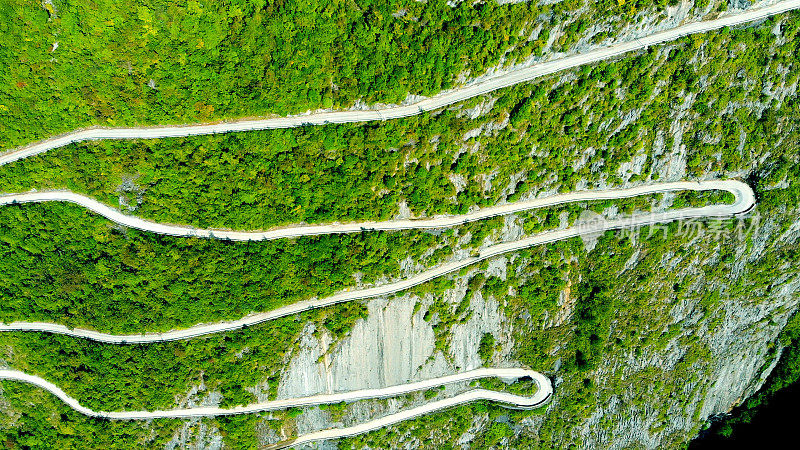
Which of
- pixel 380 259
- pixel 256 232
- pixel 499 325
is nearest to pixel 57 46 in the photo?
pixel 256 232

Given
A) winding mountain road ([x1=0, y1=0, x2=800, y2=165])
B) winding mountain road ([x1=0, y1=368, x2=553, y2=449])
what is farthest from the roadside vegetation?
winding mountain road ([x1=0, y1=368, x2=553, y2=449])

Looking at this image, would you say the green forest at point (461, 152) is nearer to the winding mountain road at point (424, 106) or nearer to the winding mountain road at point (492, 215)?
the winding mountain road at point (424, 106)

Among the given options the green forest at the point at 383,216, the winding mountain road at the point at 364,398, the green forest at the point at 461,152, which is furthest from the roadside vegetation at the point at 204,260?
the winding mountain road at the point at 364,398

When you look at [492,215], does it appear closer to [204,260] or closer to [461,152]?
[461,152]

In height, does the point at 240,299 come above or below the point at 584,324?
above

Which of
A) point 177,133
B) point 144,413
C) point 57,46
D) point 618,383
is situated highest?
point 57,46

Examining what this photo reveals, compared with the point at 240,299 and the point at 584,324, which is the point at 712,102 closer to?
the point at 584,324
